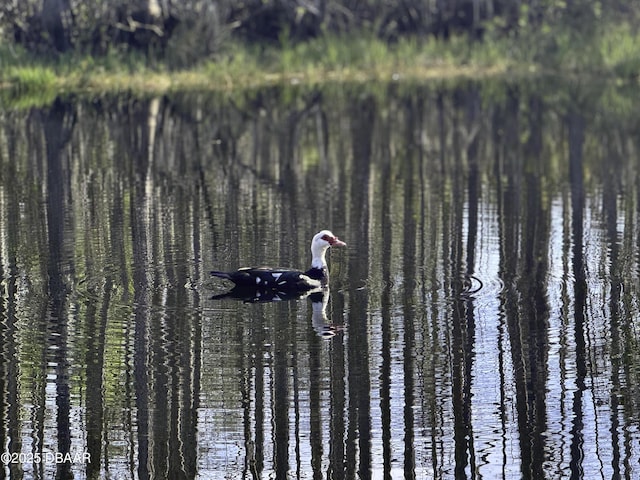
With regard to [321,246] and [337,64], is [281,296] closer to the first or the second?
[321,246]

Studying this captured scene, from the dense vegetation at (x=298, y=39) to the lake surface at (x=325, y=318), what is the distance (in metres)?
11.7

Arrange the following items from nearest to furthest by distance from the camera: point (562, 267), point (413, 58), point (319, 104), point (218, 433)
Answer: point (218, 433) → point (562, 267) → point (319, 104) → point (413, 58)

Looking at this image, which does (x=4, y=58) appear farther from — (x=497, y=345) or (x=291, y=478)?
(x=291, y=478)

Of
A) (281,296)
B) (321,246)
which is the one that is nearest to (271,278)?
(281,296)

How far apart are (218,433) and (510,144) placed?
14661 millimetres

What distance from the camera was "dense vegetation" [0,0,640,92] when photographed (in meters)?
32.6

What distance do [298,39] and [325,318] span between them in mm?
27480

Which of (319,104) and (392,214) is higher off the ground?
(319,104)

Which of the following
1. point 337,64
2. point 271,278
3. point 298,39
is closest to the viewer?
point 271,278

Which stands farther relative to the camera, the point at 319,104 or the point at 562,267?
the point at 319,104

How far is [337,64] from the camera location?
35.8 m

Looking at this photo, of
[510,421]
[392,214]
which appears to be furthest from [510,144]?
[510,421]

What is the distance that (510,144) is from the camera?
22.4m

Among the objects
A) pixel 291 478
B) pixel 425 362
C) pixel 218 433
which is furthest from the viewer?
pixel 425 362
